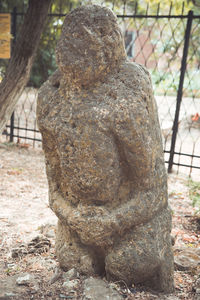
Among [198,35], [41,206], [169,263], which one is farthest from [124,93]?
[198,35]

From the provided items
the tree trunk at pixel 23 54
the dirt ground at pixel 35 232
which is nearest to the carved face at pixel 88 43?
the dirt ground at pixel 35 232

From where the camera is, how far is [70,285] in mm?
2314

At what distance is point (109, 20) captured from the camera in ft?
7.06

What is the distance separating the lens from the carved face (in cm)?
213

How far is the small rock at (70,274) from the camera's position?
2.39m

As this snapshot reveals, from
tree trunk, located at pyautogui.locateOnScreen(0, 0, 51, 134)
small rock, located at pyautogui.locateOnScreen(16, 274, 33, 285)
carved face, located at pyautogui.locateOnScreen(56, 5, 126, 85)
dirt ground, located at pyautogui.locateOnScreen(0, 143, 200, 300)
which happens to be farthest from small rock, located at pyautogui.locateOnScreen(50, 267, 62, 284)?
tree trunk, located at pyautogui.locateOnScreen(0, 0, 51, 134)

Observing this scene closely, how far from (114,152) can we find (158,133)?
1.19 ft

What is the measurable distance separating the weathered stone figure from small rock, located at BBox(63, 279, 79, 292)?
5.0 inches

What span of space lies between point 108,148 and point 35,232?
5.92ft

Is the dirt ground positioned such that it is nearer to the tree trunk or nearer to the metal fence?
the metal fence

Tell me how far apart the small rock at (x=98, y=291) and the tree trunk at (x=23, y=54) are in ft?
10.9

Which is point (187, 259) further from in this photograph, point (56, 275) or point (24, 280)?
point (24, 280)

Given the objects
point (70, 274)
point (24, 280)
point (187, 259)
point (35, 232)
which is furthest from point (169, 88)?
point (24, 280)

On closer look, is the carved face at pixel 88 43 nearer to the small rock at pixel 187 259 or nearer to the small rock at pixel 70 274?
the small rock at pixel 70 274
